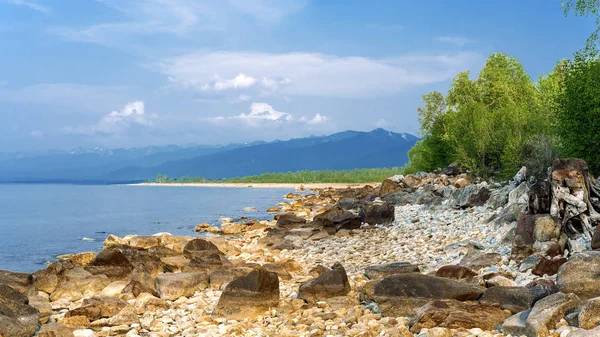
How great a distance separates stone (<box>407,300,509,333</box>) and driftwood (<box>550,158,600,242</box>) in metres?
8.04

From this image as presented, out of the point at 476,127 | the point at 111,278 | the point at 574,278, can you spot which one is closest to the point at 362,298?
the point at 574,278

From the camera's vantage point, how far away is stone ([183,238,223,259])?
2342cm

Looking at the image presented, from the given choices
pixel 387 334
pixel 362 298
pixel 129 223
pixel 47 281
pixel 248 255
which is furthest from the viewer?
pixel 129 223

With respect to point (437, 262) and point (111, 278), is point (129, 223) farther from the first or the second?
point (437, 262)

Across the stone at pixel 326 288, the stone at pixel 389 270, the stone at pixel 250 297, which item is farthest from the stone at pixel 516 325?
the stone at pixel 389 270

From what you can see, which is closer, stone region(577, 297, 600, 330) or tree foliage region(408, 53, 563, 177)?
stone region(577, 297, 600, 330)

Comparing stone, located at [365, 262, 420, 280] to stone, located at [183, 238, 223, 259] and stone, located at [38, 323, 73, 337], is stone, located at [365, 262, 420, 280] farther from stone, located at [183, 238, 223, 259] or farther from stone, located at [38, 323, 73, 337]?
stone, located at [183, 238, 223, 259]

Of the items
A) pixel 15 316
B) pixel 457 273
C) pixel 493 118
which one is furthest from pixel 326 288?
pixel 493 118

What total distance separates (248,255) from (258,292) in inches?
488

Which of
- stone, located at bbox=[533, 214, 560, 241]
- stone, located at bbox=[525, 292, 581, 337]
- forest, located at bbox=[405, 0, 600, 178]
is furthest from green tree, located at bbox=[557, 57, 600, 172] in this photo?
stone, located at bbox=[525, 292, 581, 337]

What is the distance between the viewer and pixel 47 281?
668 inches

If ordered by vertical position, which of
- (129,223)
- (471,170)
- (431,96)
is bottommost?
(129,223)

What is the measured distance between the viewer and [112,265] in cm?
1941

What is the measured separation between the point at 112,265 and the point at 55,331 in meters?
7.66
